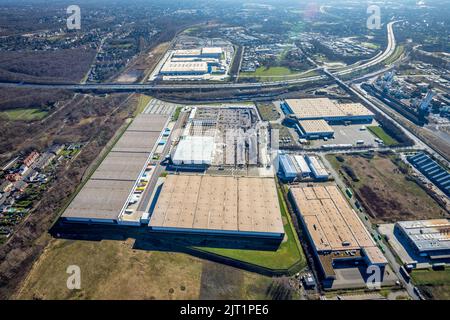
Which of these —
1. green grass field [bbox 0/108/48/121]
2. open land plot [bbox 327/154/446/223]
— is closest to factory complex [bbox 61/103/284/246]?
open land plot [bbox 327/154/446/223]

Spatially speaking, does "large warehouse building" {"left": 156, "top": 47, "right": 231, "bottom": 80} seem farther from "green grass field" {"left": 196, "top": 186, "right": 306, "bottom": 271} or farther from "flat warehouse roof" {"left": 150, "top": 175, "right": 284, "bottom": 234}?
"green grass field" {"left": 196, "top": 186, "right": 306, "bottom": 271}

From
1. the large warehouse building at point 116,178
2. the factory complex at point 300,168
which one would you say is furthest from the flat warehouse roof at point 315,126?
the large warehouse building at point 116,178

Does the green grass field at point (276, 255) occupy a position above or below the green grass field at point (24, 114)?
below

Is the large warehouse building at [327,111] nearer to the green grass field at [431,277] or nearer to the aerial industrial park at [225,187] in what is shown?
the aerial industrial park at [225,187]

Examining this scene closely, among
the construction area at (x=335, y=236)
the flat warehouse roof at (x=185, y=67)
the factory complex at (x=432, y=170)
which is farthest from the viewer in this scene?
the flat warehouse roof at (x=185, y=67)

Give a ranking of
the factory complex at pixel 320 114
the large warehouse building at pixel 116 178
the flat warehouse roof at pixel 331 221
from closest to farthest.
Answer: the flat warehouse roof at pixel 331 221, the large warehouse building at pixel 116 178, the factory complex at pixel 320 114

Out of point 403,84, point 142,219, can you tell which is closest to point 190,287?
point 142,219

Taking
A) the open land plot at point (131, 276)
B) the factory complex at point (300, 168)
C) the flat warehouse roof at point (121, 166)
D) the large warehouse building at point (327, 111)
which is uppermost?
the large warehouse building at point (327, 111)
